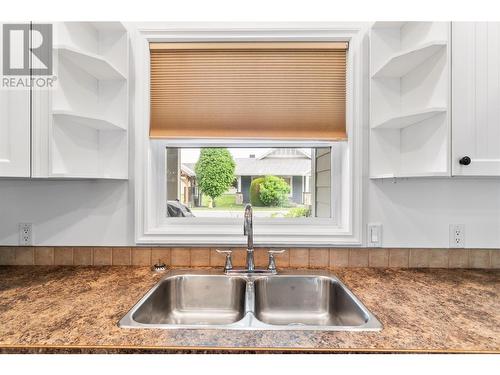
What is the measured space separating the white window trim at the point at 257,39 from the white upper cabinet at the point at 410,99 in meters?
0.09

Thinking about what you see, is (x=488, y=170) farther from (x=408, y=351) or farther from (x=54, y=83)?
(x=54, y=83)

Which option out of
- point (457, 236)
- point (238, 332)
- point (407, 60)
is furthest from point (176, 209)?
point (457, 236)

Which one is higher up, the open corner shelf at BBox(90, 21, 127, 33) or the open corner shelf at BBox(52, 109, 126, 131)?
Result: the open corner shelf at BBox(90, 21, 127, 33)

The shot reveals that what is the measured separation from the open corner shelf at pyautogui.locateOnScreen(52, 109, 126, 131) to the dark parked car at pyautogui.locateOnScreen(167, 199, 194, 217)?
527mm

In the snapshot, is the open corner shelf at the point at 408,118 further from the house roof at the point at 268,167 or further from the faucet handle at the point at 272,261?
the faucet handle at the point at 272,261

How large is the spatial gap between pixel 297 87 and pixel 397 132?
62 cm

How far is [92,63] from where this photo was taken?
1350mm

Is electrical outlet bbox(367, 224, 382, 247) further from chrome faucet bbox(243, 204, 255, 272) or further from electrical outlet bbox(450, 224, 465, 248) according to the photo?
chrome faucet bbox(243, 204, 255, 272)

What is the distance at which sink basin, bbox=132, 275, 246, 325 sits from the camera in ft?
4.45

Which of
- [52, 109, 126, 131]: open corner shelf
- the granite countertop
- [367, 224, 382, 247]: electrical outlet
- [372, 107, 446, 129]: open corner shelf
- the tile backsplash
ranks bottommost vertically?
the granite countertop

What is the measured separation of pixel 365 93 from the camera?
5.02 ft

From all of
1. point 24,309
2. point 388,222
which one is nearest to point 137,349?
point 24,309

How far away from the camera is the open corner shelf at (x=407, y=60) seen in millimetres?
1223

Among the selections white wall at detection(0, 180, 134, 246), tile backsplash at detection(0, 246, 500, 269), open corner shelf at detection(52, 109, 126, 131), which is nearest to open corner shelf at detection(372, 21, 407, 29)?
tile backsplash at detection(0, 246, 500, 269)
